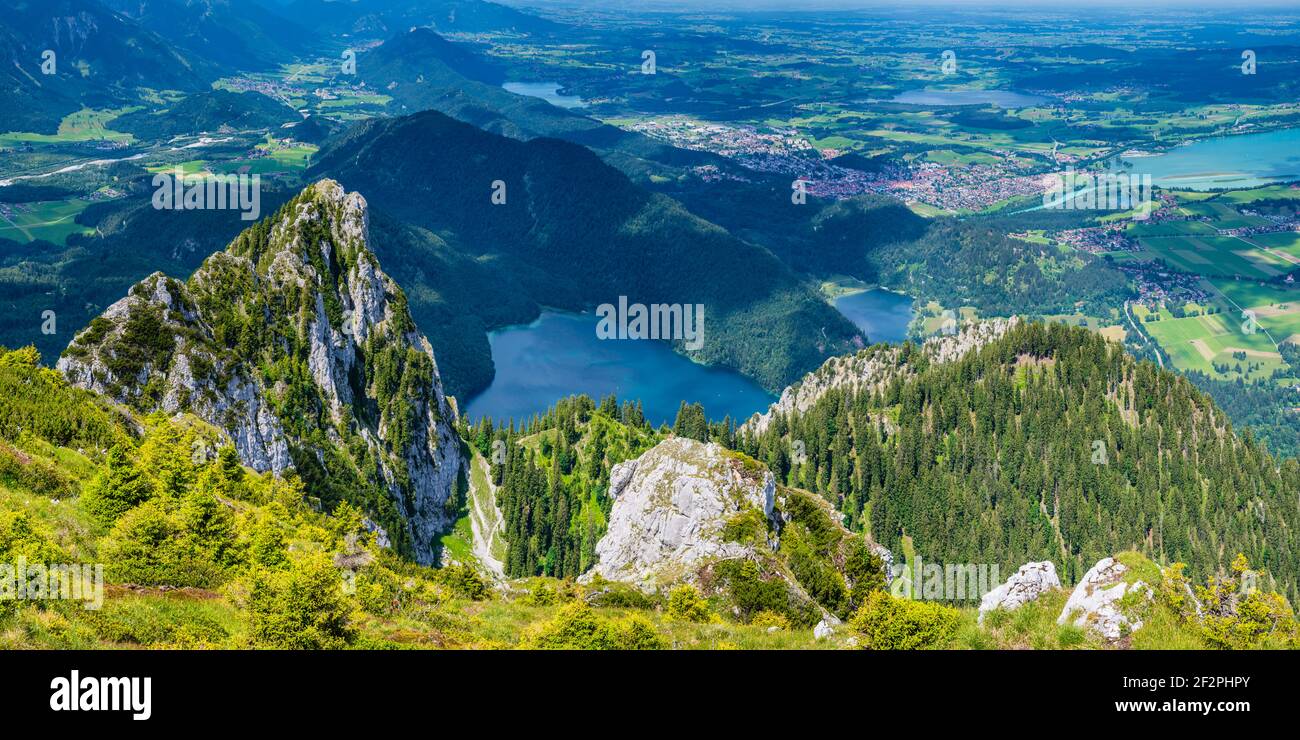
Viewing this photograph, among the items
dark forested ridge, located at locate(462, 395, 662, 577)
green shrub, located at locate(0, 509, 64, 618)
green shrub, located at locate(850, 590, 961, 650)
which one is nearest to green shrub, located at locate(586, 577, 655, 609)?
green shrub, located at locate(850, 590, 961, 650)

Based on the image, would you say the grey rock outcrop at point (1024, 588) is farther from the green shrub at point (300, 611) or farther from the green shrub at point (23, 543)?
the green shrub at point (23, 543)

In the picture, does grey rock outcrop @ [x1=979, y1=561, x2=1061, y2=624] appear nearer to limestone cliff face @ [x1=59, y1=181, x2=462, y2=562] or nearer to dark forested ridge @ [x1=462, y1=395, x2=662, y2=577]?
limestone cliff face @ [x1=59, y1=181, x2=462, y2=562]

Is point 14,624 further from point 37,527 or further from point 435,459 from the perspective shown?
point 435,459
